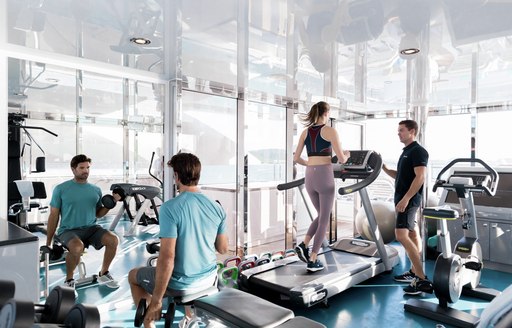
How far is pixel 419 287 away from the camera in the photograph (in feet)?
12.1

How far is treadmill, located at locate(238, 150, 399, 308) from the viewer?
10.7 feet

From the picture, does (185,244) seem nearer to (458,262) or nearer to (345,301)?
(345,301)

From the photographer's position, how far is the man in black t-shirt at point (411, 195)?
3.66 metres

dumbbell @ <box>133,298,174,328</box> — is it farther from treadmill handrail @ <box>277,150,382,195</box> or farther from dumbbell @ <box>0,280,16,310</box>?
treadmill handrail @ <box>277,150,382,195</box>

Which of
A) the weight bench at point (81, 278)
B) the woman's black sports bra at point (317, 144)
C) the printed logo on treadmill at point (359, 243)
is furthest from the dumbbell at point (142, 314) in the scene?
the printed logo on treadmill at point (359, 243)

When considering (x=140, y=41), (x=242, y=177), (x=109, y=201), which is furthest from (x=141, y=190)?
(x=140, y=41)

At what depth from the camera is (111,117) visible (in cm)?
486

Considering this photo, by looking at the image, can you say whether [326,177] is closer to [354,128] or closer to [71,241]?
[71,241]

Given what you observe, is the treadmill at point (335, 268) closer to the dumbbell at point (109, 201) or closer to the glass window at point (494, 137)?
the dumbbell at point (109, 201)

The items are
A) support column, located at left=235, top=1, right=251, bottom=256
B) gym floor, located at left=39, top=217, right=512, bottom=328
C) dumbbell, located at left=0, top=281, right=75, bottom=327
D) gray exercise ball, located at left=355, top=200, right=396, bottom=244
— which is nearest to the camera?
dumbbell, located at left=0, top=281, right=75, bottom=327

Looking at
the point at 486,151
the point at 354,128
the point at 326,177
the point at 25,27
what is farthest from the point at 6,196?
the point at 486,151

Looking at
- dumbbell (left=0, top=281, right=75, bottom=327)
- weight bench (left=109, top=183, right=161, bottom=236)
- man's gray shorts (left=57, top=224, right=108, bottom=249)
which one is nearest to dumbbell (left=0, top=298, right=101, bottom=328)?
dumbbell (left=0, top=281, right=75, bottom=327)

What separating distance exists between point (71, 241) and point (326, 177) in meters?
2.41

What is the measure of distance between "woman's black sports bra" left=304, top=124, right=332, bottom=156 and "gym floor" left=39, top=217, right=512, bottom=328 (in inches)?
54.9
